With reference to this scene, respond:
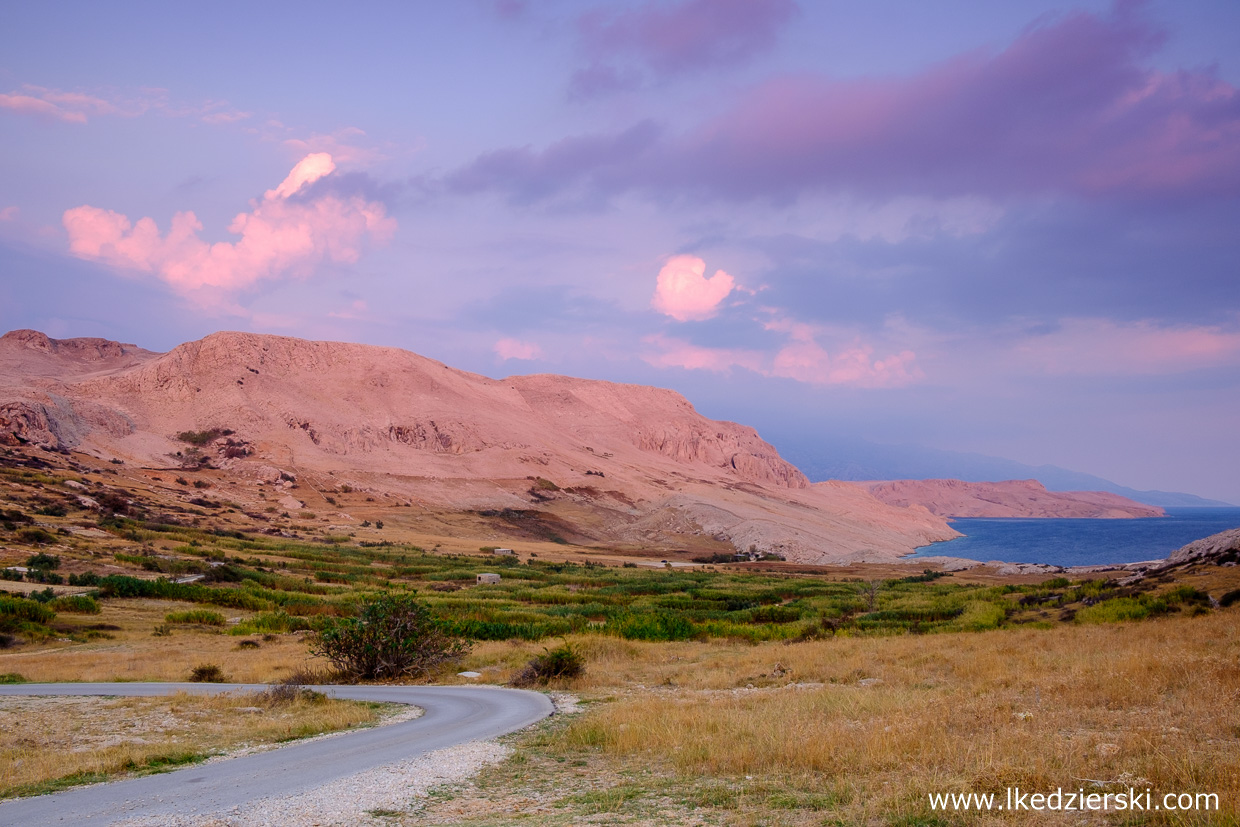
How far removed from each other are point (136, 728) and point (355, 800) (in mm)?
7673

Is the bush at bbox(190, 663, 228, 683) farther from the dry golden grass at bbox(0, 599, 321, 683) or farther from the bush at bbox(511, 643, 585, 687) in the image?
the bush at bbox(511, 643, 585, 687)

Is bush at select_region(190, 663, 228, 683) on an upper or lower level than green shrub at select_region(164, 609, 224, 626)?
upper

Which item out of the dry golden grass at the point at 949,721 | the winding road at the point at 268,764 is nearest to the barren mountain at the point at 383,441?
the winding road at the point at 268,764

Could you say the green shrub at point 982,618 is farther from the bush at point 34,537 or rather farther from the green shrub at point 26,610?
the bush at point 34,537

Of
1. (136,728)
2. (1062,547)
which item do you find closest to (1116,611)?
(136,728)

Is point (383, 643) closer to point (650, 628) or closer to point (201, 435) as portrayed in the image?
point (650, 628)

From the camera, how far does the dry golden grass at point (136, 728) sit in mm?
10375

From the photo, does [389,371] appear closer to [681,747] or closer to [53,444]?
[53,444]

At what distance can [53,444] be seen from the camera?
237ft

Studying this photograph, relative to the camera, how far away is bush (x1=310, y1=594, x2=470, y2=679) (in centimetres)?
2181

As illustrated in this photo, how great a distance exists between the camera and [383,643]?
72.0 feet

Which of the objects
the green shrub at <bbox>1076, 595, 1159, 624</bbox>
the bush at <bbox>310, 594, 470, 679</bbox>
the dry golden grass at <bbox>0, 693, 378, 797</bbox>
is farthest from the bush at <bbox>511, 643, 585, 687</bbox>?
the green shrub at <bbox>1076, 595, 1159, 624</bbox>

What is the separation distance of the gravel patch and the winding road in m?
0.28

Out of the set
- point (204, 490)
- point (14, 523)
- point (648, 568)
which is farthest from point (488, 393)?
point (14, 523)
